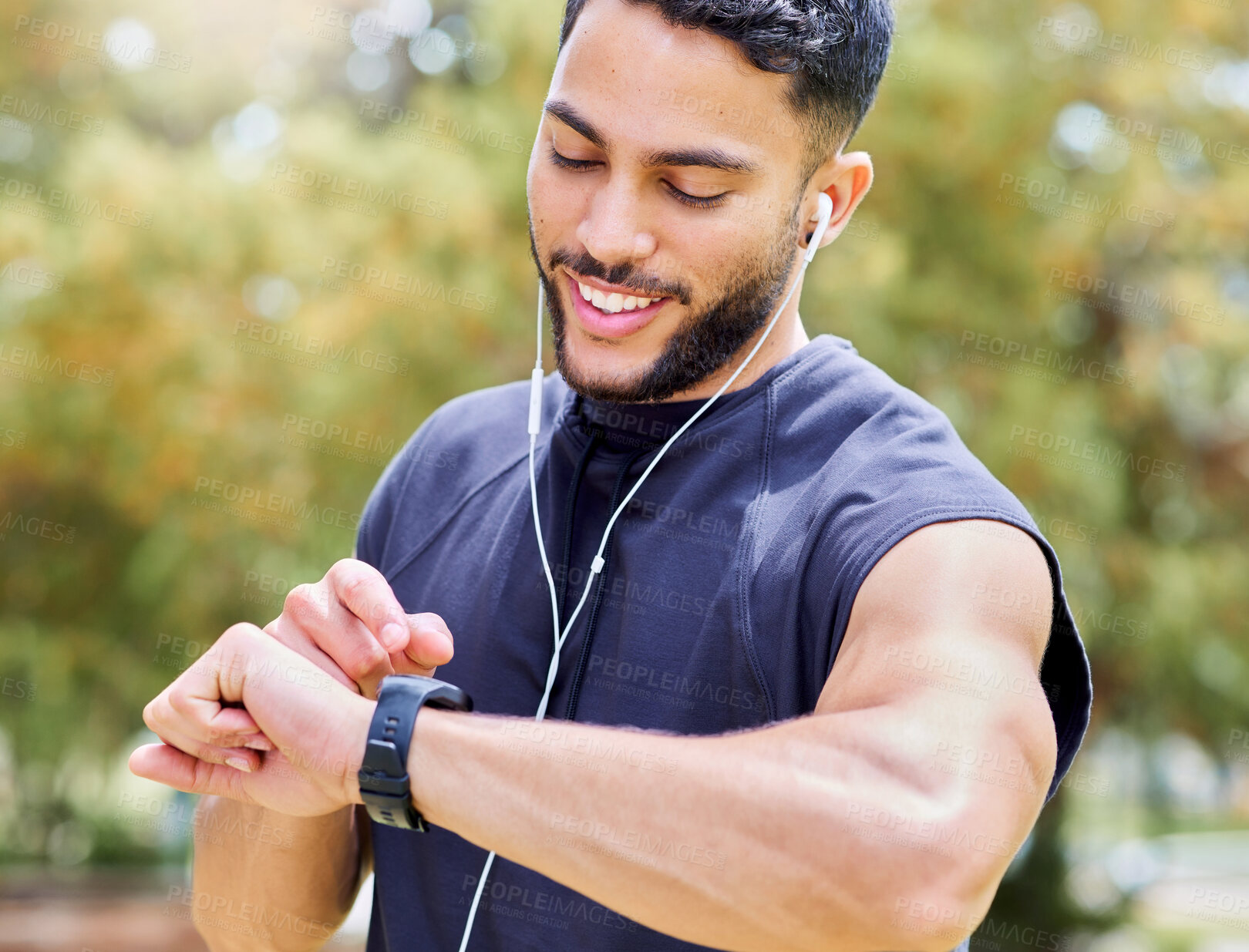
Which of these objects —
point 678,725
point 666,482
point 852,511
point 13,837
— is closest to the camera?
point 852,511

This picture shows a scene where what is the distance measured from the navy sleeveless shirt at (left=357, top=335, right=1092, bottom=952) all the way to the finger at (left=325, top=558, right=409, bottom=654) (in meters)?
0.27

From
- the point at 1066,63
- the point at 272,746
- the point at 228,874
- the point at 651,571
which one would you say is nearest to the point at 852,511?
the point at 651,571

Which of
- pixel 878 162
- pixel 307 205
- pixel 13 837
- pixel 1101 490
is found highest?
pixel 878 162

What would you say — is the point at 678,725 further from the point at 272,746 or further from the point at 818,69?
the point at 818,69

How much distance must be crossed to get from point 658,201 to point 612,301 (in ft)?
0.46

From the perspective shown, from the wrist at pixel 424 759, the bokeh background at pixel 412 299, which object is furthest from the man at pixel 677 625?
the bokeh background at pixel 412 299

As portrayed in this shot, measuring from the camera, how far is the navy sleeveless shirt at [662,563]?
1318mm

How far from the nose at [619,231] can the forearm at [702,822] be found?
608mm

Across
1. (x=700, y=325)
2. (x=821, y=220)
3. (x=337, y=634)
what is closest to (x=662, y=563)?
(x=700, y=325)

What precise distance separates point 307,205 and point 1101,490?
4186 mm

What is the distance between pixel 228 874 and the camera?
5.45ft

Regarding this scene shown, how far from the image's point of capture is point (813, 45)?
4.81 feet

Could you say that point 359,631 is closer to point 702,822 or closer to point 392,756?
point 392,756

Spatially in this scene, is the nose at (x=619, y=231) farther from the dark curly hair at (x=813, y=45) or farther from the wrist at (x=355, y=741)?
the wrist at (x=355, y=741)
